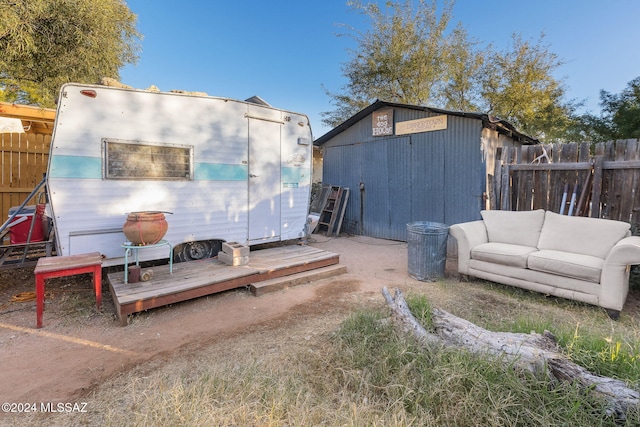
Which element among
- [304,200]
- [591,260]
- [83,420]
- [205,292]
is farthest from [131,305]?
[591,260]

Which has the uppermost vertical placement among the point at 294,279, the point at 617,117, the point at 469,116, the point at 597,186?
the point at 617,117

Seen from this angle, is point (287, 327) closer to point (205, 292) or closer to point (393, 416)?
point (205, 292)

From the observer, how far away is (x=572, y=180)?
4.44m

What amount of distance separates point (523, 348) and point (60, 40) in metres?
8.07

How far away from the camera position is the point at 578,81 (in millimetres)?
11570

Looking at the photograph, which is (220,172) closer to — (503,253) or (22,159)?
(503,253)

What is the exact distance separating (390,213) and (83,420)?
6.33 m

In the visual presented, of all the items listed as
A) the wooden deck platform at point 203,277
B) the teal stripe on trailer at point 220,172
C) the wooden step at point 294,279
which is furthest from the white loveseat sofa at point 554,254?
the teal stripe on trailer at point 220,172

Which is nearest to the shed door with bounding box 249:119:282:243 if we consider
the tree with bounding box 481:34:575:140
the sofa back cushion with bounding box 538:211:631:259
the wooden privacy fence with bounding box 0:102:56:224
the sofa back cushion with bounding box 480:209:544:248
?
the sofa back cushion with bounding box 480:209:544:248

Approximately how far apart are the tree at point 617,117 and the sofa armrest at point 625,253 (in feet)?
28.8

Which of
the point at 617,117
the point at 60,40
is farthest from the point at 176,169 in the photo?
the point at 617,117

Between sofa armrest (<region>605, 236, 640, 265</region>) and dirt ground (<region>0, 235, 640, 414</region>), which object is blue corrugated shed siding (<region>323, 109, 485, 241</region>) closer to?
dirt ground (<region>0, 235, 640, 414</region>)

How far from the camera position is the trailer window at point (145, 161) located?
11.9ft

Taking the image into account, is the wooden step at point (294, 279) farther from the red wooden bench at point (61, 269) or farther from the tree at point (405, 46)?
the tree at point (405, 46)
